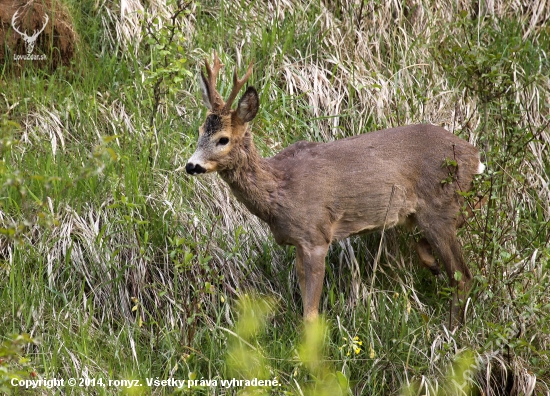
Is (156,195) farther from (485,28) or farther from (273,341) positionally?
(485,28)

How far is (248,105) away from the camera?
509cm

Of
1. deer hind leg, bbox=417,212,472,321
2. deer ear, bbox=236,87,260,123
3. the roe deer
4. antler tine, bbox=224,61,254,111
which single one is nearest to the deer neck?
the roe deer

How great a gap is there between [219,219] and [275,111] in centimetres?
124

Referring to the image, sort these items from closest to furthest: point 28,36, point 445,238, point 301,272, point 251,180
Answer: point 251,180
point 301,272
point 445,238
point 28,36

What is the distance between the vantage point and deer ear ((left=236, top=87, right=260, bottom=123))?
504cm

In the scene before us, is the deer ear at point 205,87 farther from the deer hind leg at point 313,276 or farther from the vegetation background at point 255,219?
the deer hind leg at point 313,276

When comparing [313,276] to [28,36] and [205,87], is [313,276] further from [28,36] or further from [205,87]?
[28,36]

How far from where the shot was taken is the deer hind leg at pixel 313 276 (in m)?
5.30

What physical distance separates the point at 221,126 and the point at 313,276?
111 centimetres

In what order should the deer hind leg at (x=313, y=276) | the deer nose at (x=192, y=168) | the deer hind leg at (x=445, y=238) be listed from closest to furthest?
1. the deer nose at (x=192, y=168)
2. the deer hind leg at (x=313, y=276)
3. the deer hind leg at (x=445, y=238)

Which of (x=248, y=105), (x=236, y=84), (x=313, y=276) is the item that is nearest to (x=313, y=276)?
(x=313, y=276)

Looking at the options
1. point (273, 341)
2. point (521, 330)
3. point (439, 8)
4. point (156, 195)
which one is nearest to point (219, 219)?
point (156, 195)

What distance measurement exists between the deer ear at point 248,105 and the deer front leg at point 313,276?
2.99 feet

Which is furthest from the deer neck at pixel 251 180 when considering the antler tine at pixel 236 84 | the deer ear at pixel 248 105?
the antler tine at pixel 236 84
